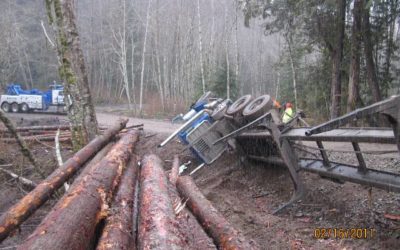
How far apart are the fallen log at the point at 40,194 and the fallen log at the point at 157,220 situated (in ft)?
4.93

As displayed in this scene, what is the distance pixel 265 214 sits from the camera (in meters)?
6.08

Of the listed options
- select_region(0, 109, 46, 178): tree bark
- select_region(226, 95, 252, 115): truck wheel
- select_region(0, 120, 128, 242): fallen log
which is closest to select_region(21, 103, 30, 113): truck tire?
select_region(0, 109, 46, 178): tree bark

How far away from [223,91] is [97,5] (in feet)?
87.8

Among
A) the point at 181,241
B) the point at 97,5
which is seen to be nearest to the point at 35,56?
the point at 97,5

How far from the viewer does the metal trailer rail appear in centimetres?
400

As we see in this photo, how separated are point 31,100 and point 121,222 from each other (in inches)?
1080

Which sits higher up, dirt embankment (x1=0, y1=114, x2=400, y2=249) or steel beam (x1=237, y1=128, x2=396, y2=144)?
steel beam (x1=237, y1=128, x2=396, y2=144)

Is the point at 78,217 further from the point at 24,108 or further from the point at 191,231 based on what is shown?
the point at 24,108

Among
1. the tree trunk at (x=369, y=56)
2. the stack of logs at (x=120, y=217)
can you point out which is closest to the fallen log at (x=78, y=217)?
the stack of logs at (x=120, y=217)

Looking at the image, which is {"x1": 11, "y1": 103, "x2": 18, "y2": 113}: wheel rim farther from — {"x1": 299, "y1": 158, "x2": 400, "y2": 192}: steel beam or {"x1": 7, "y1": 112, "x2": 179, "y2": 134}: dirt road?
{"x1": 299, "y1": 158, "x2": 400, "y2": 192}: steel beam

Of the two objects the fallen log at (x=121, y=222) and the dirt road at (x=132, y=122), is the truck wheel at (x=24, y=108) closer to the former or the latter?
the dirt road at (x=132, y=122)

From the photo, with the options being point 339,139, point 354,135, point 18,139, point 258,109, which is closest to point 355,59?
point 258,109

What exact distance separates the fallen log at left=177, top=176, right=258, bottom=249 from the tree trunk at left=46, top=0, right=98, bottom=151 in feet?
13.4

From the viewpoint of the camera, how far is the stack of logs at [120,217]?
11.8ft
